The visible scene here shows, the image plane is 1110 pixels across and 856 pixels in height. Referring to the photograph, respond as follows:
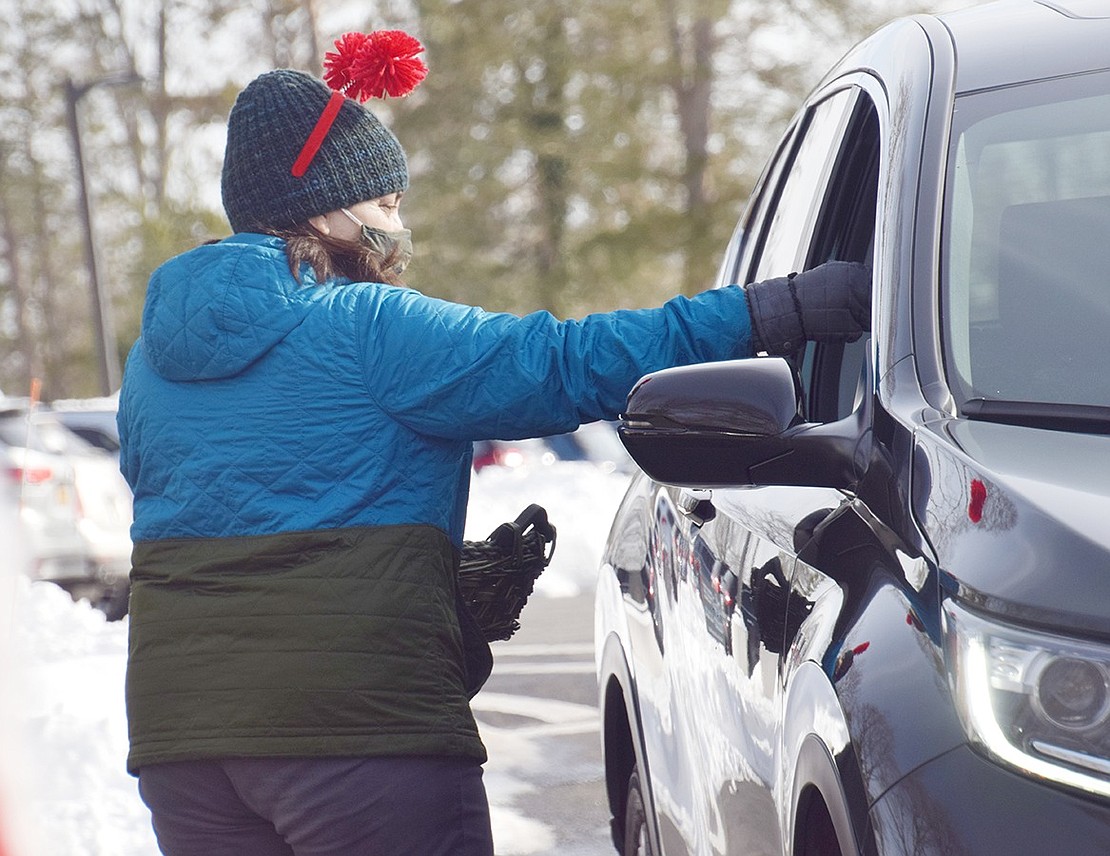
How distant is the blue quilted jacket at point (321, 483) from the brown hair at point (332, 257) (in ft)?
0.11

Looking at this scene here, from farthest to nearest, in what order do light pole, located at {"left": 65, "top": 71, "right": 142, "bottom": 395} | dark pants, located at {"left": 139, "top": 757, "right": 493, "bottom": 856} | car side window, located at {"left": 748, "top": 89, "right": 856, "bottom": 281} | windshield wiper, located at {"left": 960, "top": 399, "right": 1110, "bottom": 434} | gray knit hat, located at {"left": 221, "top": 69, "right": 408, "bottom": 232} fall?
light pole, located at {"left": 65, "top": 71, "right": 142, "bottom": 395}
car side window, located at {"left": 748, "top": 89, "right": 856, "bottom": 281}
gray knit hat, located at {"left": 221, "top": 69, "right": 408, "bottom": 232}
dark pants, located at {"left": 139, "top": 757, "right": 493, "bottom": 856}
windshield wiper, located at {"left": 960, "top": 399, "right": 1110, "bottom": 434}

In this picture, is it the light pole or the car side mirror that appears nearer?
the car side mirror

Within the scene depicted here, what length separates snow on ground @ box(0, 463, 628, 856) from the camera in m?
2.61

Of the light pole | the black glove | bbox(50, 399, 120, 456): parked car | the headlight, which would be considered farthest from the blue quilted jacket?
the light pole

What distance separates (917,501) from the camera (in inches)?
71.7

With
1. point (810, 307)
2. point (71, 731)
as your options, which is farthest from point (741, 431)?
point (71, 731)

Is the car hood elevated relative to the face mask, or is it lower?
lower

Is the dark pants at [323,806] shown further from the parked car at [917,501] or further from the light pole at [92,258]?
the light pole at [92,258]

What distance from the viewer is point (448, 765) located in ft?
7.75

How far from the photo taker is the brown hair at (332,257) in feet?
7.92

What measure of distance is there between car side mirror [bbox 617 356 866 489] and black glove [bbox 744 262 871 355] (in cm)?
28

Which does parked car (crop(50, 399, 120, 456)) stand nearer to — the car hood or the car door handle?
the car door handle

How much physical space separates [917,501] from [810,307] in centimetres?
63

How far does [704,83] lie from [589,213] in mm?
3664
